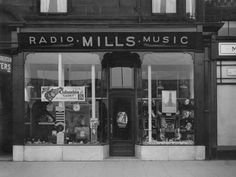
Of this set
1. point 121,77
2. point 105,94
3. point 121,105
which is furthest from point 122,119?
point 121,77

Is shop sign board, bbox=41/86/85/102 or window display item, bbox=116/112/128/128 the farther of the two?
window display item, bbox=116/112/128/128

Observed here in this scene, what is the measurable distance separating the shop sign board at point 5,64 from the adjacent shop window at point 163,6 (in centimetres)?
→ 512

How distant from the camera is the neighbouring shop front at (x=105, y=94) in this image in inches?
699

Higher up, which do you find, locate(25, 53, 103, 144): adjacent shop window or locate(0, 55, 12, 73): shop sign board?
locate(0, 55, 12, 73): shop sign board

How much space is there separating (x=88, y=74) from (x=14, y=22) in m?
3.00

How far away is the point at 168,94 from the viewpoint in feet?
59.4

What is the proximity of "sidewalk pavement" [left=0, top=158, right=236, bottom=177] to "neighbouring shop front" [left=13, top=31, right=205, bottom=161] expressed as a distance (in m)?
0.69

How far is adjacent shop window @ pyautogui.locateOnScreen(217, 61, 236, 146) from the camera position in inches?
709

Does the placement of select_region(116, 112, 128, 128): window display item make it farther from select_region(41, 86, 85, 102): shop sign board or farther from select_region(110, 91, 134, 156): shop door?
select_region(41, 86, 85, 102): shop sign board

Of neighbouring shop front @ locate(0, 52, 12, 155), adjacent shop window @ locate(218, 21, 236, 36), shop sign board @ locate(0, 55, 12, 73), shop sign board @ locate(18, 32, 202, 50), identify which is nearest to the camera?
shop sign board @ locate(0, 55, 12, 73)

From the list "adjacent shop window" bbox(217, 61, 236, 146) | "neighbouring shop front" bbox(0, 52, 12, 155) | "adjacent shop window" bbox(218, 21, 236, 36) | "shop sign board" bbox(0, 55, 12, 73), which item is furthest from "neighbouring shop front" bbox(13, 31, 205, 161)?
"neighbouring shop front" bbox(0, 52, 12, 155)

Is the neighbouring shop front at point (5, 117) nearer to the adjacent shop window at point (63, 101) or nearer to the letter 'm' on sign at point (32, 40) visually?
the adjacent shop window at point (63, 101)

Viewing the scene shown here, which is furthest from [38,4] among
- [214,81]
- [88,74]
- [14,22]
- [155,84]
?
[214,81]

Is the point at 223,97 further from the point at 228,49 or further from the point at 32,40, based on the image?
the point at 32,40
